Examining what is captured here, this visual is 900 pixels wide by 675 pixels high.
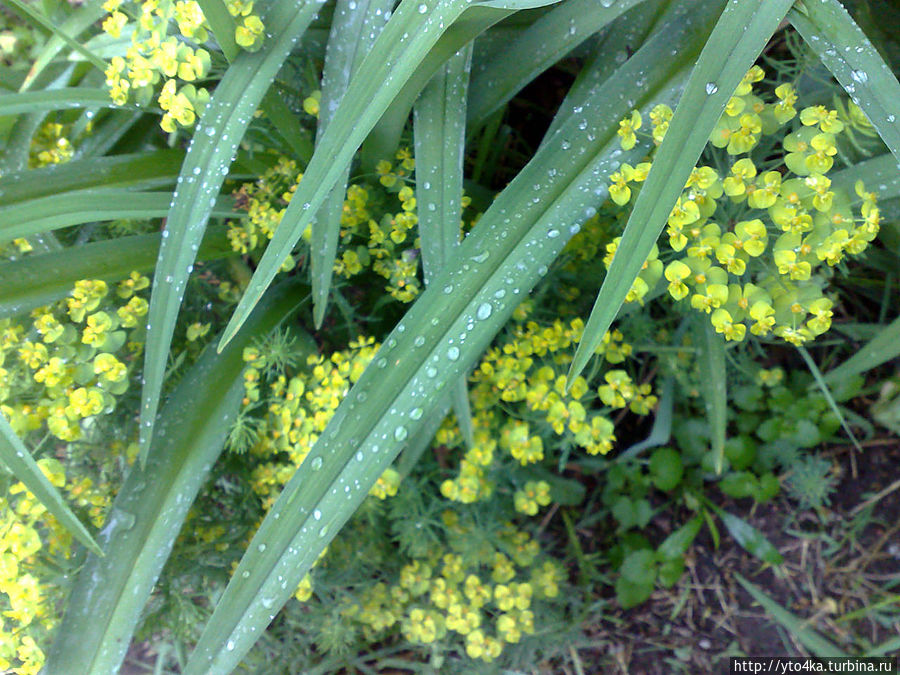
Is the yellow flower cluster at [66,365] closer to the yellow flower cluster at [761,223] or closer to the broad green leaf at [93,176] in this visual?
the broad green leaf at [93,176]

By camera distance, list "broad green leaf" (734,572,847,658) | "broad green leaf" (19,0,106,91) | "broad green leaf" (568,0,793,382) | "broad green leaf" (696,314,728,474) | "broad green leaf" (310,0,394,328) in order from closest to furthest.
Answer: "broad green leaf" (568,0,793,382) → "broad green leaf" (310,0,394,328) → "broad green leaf" (696,314,728,474) → "broad green leaf" (19,0,106,91) → "broad green leaf" (734,572,847,658)

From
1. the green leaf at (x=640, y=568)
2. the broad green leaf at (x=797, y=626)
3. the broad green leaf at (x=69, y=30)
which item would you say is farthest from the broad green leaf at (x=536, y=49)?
the broad green leaf at (x=797, y=626)

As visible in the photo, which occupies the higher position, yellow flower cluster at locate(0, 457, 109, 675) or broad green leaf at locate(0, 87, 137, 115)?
broad green leaf at locate(0, 87, 137, 115)

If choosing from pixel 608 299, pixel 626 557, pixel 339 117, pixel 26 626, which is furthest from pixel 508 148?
pixel 26 626

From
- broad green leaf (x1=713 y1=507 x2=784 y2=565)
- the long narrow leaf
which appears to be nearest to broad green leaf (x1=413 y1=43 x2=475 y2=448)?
the long narrow leaf

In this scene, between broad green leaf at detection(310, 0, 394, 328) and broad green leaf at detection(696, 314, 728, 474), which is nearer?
broad green leaf at detection(310, 0, 394, 328)

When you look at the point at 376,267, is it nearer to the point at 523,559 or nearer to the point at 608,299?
the point at 608,299

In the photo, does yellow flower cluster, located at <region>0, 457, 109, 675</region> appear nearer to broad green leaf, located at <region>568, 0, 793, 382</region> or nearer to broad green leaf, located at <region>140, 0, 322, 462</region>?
broad green leaf, located at <region>140, 0, 322, 462</region>
